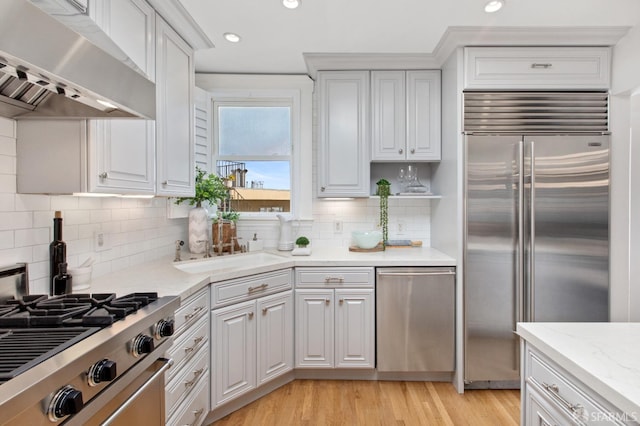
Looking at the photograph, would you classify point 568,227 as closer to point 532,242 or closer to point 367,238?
point 532,242

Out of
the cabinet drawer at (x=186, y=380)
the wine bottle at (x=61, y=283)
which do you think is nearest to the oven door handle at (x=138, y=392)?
the cabinet drawer at (x=186, y=380)

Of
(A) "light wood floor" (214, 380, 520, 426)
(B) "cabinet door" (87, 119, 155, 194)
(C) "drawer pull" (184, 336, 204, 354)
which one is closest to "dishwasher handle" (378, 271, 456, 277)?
(A) "light wood floor" (214, 380, 520, 426)

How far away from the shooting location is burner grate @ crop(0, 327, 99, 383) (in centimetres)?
83

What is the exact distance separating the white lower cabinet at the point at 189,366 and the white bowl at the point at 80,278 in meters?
0.47

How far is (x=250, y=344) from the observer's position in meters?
2.28

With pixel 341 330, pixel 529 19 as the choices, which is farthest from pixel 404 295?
pixel 529 19

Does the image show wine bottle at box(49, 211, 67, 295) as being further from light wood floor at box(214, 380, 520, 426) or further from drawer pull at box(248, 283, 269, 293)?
light wood floor at box(214, 380, 520, 426)

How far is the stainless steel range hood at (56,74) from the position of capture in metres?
0.79

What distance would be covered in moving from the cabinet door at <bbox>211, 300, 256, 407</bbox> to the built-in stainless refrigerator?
1.55 meters

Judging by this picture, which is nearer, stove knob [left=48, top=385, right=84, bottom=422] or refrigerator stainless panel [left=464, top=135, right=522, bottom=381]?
stove knob [left=48, top=385, right=84, bottom=422]

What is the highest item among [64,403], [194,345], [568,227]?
[568,227]

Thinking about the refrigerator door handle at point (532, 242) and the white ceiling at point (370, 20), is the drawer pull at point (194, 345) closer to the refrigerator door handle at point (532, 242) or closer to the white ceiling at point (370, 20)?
the white ceiling at point (370, 20)

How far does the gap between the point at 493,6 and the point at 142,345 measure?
2548 millimetres

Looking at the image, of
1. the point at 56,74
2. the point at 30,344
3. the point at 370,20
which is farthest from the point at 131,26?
the point at 30,344
